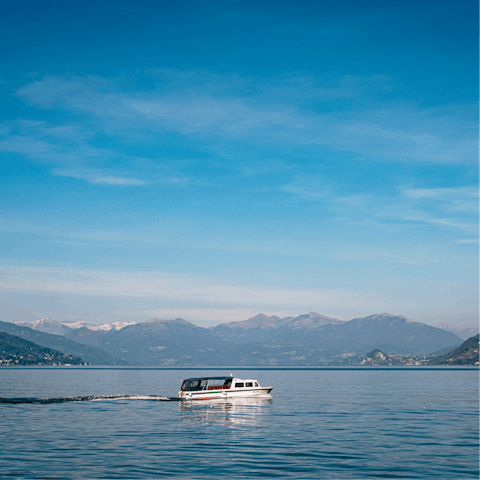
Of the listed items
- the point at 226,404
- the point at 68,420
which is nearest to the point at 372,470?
the point at 68,420

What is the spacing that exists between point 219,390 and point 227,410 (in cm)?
1824

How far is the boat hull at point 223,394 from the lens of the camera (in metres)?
109

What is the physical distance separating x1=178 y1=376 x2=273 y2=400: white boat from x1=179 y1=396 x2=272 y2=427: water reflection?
3.65ft

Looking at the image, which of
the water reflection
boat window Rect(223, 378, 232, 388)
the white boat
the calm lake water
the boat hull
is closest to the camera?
the calm lake water

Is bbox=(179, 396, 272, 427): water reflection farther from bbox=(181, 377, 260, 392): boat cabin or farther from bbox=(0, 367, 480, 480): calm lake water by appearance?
bbox=(181, 377, 260, 392): boat cabin

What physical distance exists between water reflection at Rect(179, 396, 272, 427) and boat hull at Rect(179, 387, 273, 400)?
873 mm

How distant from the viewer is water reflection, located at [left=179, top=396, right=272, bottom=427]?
7819 cm

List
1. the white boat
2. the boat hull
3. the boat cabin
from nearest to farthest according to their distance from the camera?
the boat hull < the white boat < the boat cabin

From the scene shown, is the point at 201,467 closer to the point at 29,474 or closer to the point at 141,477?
the point at 141,477

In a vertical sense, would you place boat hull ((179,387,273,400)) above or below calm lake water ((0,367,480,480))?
below

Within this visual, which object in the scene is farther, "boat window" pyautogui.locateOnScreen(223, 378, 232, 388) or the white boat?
"boat window" pyautogui.locateOnScreen(223, 378, 232, 388)

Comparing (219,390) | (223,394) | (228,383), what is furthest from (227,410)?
(228,383)

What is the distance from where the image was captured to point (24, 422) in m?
71.4

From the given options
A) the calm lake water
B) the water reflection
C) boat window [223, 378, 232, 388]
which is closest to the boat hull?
the water reflection
